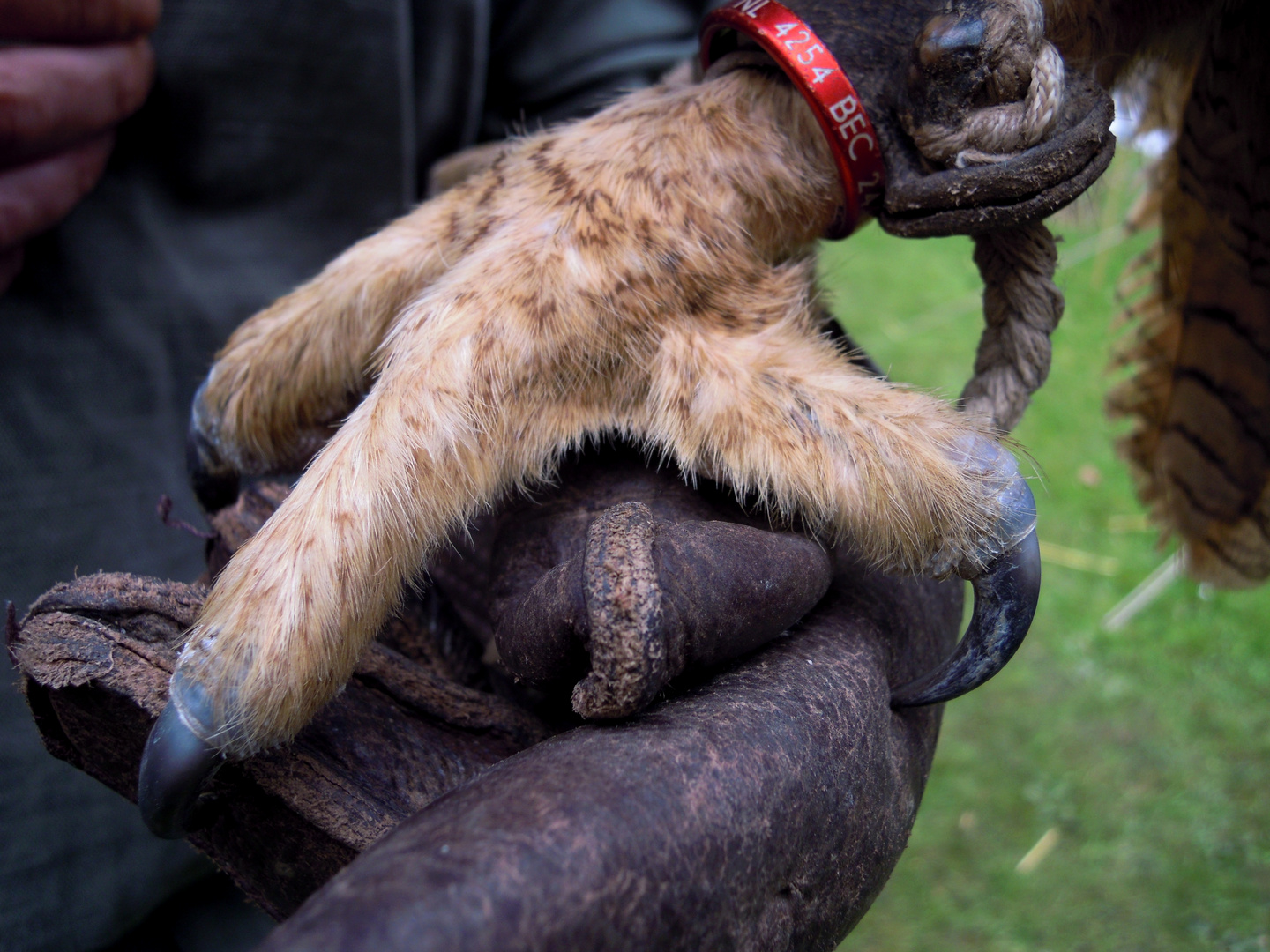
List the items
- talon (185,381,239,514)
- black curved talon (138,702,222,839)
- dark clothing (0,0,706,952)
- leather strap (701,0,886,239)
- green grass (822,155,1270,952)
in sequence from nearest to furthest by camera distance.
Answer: black curved talon (138,702,222,839) → leather strap (701,0,886,239) → talon (185,381,239,514) → dark clothing (0,0,706,952) → green grass (822,155,1270,952)

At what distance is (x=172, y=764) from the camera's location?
0.51 metres

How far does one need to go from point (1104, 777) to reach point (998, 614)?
1.67 meters

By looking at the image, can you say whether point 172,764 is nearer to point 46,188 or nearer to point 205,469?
point 205,469

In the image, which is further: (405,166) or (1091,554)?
(1091,554)

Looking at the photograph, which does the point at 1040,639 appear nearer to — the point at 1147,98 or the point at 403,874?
the point at 1147,98

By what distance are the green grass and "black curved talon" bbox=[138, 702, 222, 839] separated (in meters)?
1.17

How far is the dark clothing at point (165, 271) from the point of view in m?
0.87

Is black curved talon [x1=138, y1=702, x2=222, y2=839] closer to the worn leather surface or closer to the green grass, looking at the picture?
the worn leather surface

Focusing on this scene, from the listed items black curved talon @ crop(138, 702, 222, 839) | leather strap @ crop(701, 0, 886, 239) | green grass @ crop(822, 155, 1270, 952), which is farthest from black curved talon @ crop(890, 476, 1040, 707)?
green grass @ crop(822, 155, 1270, 952)

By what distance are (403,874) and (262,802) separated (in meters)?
0.21

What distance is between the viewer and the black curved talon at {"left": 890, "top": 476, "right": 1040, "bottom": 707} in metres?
0.58

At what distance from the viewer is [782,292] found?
0.68m

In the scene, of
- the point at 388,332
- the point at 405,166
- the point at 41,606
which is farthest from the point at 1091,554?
the point at 41,606

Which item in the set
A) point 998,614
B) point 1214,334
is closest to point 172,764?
point 998,614
